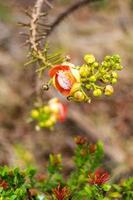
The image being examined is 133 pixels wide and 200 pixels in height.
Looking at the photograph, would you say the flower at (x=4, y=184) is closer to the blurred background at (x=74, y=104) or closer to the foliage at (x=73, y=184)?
the foliage at (x=73, y=184)

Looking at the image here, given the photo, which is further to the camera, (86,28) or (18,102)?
(86,28)

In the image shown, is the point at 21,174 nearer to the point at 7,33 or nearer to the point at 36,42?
the point at 36,42

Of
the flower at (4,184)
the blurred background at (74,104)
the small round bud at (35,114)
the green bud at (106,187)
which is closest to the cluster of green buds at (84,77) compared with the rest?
the green bud at (106,187)

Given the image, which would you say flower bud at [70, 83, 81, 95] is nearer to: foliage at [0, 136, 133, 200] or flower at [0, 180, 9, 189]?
foliage at [0, 136, 133, 200]

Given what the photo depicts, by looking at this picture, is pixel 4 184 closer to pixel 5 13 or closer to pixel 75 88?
pixel 75 88

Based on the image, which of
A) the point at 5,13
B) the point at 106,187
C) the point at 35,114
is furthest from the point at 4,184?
the point at 5,13

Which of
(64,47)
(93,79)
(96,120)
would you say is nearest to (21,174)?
(93,79)
